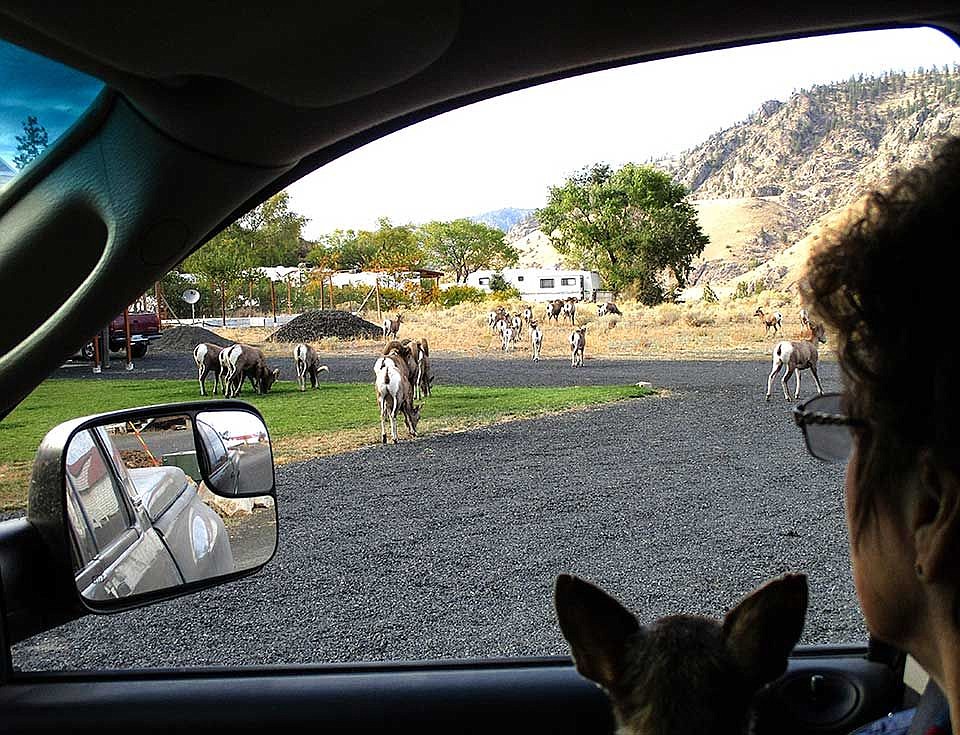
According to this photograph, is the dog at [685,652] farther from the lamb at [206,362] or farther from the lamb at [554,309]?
the lamb at [554,309]

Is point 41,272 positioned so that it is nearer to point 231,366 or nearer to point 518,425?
point 231,366

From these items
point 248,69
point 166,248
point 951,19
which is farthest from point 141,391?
point 951,19

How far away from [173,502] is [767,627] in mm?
1042

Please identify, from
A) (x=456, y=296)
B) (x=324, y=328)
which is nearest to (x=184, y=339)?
(x=324, y=328)

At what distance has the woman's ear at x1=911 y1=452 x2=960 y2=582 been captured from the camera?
0.48 metres

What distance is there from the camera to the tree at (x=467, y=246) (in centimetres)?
272

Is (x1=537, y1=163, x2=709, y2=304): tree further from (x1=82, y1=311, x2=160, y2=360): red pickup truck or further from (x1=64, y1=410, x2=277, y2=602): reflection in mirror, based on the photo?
(x1=64, y1=410, x2=277, y2=602): reflection in mirror

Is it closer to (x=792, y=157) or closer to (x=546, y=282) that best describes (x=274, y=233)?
(x=546, y=282)

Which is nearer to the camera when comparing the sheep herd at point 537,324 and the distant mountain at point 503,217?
the distant mountain at point 503,217

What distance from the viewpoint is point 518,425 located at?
3145mm

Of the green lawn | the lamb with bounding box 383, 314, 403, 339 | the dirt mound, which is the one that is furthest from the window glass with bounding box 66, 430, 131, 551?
the lamb with bounding box 383, 314, 403, 339

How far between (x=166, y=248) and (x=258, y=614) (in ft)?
3.69

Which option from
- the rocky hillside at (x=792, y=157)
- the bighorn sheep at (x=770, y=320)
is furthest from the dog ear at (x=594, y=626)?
the bighorn sheep at (x=770, y=320)

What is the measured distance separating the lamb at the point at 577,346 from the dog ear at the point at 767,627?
7.93 ft
